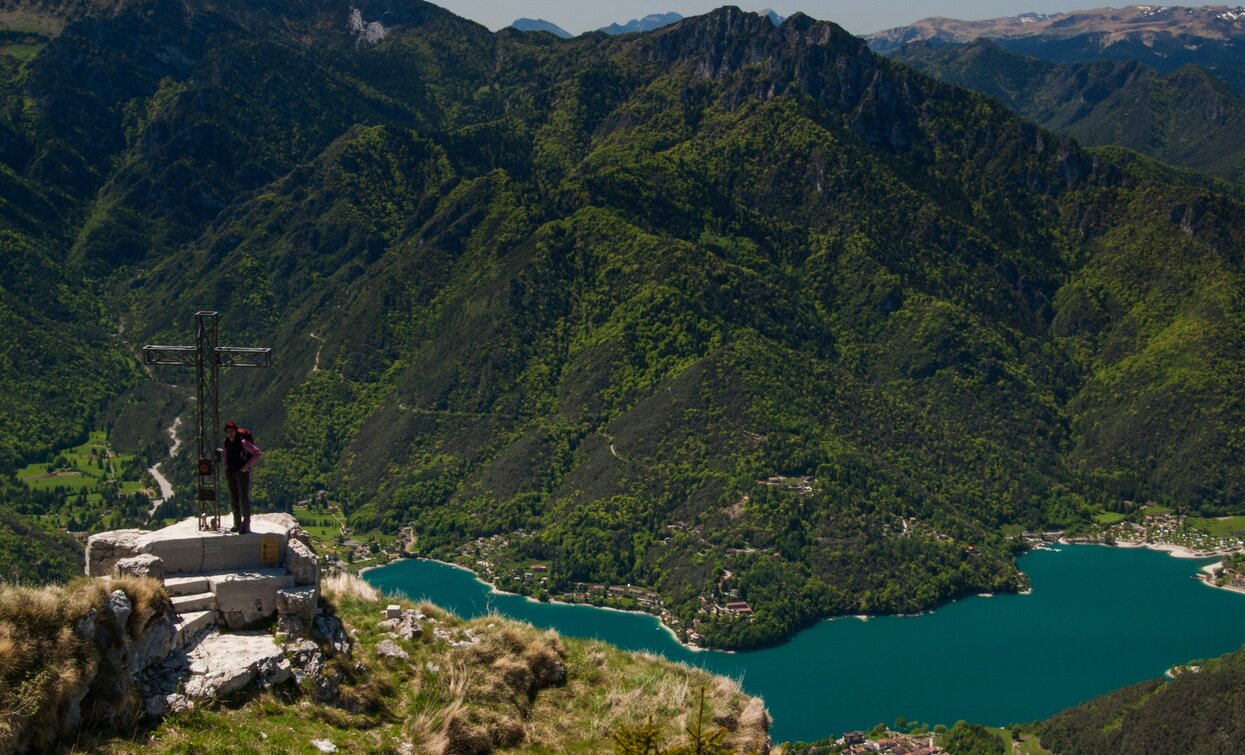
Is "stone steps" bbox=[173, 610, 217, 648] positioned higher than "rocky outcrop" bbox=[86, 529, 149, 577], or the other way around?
"rocky outcrop" bbox=[86, 529, 149, 577]

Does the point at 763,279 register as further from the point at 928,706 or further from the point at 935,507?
the point at 928,706

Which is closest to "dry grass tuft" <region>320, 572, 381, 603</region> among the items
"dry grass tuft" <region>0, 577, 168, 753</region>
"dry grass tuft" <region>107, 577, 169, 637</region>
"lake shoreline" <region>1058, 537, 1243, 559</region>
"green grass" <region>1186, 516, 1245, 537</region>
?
"dry grass tuft" <region>107, 577, 169, 637</region>

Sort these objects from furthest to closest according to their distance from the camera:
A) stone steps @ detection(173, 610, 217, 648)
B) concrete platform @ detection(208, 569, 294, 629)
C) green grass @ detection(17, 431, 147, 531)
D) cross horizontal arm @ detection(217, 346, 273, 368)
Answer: green grass @ detection(17, 431, 147, 531) < cross horizontal arm @ detection(217, 346, 273, 368) < concrete platform @ detection(208, 569, 294, 629) < stone steps @ detection(173, 610, 217, 648)

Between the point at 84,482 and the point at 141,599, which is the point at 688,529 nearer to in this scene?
the point at 84,482

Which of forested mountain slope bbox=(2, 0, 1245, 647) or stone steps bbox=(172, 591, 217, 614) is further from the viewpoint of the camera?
forested mountain slope bbox=(2, 0, 1245, 647)

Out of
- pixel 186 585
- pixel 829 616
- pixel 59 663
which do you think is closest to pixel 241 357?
pixel 186 585

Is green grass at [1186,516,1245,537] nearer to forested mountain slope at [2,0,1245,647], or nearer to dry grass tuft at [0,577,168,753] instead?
forested mountain slope at [2,0,1245,647]

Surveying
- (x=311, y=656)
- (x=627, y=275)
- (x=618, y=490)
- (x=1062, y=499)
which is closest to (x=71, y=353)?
(x=627, y=275)
